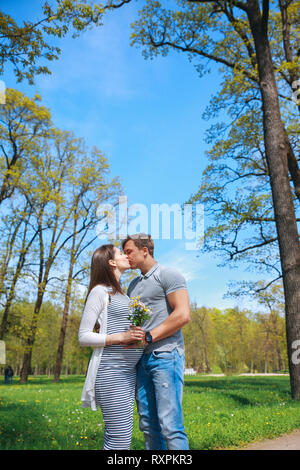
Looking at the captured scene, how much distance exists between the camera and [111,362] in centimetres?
277

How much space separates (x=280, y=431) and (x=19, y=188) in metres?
17.9

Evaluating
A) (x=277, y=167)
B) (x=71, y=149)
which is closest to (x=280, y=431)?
(x=277, y=167)

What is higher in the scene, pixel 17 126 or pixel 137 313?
pixel 17 126

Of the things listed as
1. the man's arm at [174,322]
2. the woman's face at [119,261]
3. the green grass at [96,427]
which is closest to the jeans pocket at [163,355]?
the man's arm at [174,322]

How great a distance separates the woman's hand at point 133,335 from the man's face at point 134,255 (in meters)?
0.63

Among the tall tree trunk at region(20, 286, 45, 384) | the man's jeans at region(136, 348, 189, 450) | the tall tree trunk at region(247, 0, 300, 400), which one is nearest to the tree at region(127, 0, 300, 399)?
the tall tree trunk at region(247, 0, 300, 400)

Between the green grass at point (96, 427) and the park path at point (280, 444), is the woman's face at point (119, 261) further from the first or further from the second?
the park path at point (280, 444)

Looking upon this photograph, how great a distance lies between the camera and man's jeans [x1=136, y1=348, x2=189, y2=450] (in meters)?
2.71

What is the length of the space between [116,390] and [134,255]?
1081mm

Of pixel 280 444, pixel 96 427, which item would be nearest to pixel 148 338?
pixel 280 444

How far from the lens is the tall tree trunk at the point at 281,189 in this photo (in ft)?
30.4

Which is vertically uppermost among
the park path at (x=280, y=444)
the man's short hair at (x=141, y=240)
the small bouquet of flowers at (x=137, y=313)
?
the man's short hair at (x=141, y=240)

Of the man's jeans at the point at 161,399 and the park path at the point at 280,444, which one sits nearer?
the man's jeans at the point at 161,399

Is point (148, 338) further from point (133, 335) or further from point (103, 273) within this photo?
point (103, 273)
